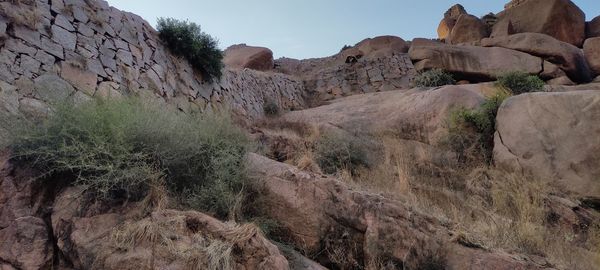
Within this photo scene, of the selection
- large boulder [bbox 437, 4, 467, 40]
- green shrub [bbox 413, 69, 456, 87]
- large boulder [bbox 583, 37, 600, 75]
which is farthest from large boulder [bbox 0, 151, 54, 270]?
large boulder [bbox 437, 4, 467, 40]

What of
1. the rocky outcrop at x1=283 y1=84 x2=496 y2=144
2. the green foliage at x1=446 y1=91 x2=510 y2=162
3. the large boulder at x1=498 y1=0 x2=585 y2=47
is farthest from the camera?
the large boulder at x1=498 y1=0 x2=585 y2=47

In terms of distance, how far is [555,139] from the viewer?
632 centimetres

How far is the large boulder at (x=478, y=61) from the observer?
1252 cm

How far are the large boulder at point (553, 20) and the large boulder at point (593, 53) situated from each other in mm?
742

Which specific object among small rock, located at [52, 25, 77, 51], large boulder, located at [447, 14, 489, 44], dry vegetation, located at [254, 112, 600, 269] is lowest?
dry vegetation, located at [254, 112, 600, 269]

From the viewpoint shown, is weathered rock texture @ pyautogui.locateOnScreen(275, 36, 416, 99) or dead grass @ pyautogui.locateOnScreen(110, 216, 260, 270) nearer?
dead grass @ pyautogui.locateOnScreen(110, 216, 260, 270)

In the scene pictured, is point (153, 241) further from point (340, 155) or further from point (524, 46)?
point (524, 46)

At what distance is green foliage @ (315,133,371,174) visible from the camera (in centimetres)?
627

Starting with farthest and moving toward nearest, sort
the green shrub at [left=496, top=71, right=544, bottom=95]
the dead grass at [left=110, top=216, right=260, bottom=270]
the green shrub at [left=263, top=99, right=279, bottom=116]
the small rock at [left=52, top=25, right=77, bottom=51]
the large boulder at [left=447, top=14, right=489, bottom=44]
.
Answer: the large boulder at [left=447, top=14, right=489, bottom=44]
the green shrub at [left=263, top=99, right=279, bottom=116]
the green shrub at [left=496, top=71, right=544, bottom=95]
the small rock at [left=52, top=25, right=77, bottom=51]
the dead grass at [left=110, top=216, right=260, bottom=270]

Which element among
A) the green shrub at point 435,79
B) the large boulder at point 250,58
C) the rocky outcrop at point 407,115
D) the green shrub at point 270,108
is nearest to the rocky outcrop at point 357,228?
the rocky outcrop at point 407,115

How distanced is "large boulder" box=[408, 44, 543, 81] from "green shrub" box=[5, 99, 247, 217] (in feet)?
34.1

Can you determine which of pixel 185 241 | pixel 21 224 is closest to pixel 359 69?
pixel 185 241

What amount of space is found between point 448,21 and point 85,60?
15847mm

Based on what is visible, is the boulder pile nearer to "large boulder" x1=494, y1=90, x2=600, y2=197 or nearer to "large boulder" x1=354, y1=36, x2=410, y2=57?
"large boulder" x1=354, y1=36, x2=410, y2=57
